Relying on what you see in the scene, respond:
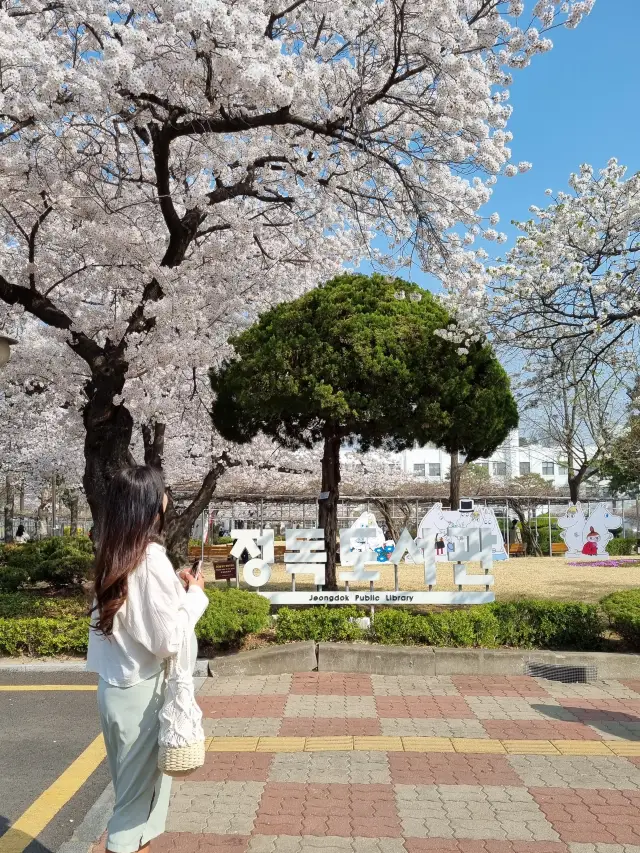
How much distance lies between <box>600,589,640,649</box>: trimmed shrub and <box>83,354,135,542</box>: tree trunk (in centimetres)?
597

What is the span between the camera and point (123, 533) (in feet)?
9.19

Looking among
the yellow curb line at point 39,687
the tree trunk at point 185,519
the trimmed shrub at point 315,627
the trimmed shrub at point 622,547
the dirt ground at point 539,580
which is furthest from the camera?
the trimmed shrub at point 622,547

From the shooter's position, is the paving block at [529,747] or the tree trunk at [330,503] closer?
the paving block at [529,747]

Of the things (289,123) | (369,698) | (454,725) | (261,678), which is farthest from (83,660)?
(289,123)

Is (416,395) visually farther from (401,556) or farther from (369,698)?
(369,698)

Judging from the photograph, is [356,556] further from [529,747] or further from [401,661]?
[529,747]

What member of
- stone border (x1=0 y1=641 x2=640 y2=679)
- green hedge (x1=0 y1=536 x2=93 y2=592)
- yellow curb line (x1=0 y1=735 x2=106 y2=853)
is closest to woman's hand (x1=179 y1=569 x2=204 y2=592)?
yellow curb line (x1=0 y1=735 x2=106 y2=853)

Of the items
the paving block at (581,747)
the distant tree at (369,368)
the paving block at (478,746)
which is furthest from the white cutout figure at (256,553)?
the paving block at (581,747)

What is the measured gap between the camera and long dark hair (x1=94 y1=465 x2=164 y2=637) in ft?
9.05

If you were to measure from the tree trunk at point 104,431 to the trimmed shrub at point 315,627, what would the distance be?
2.84 meters

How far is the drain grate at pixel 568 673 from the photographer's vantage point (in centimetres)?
772

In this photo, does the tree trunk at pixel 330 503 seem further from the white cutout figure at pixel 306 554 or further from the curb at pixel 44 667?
the curb at pixel 44 667

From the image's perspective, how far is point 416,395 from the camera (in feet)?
33.2

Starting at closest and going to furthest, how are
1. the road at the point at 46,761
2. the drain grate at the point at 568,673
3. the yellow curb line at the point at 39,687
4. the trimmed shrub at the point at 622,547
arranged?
the road at the point at 46,761 < the yellow curb line at the point at 39,687 < the drain grate at the point at 568,673 < the trimmed shrub at the point at 622,547
